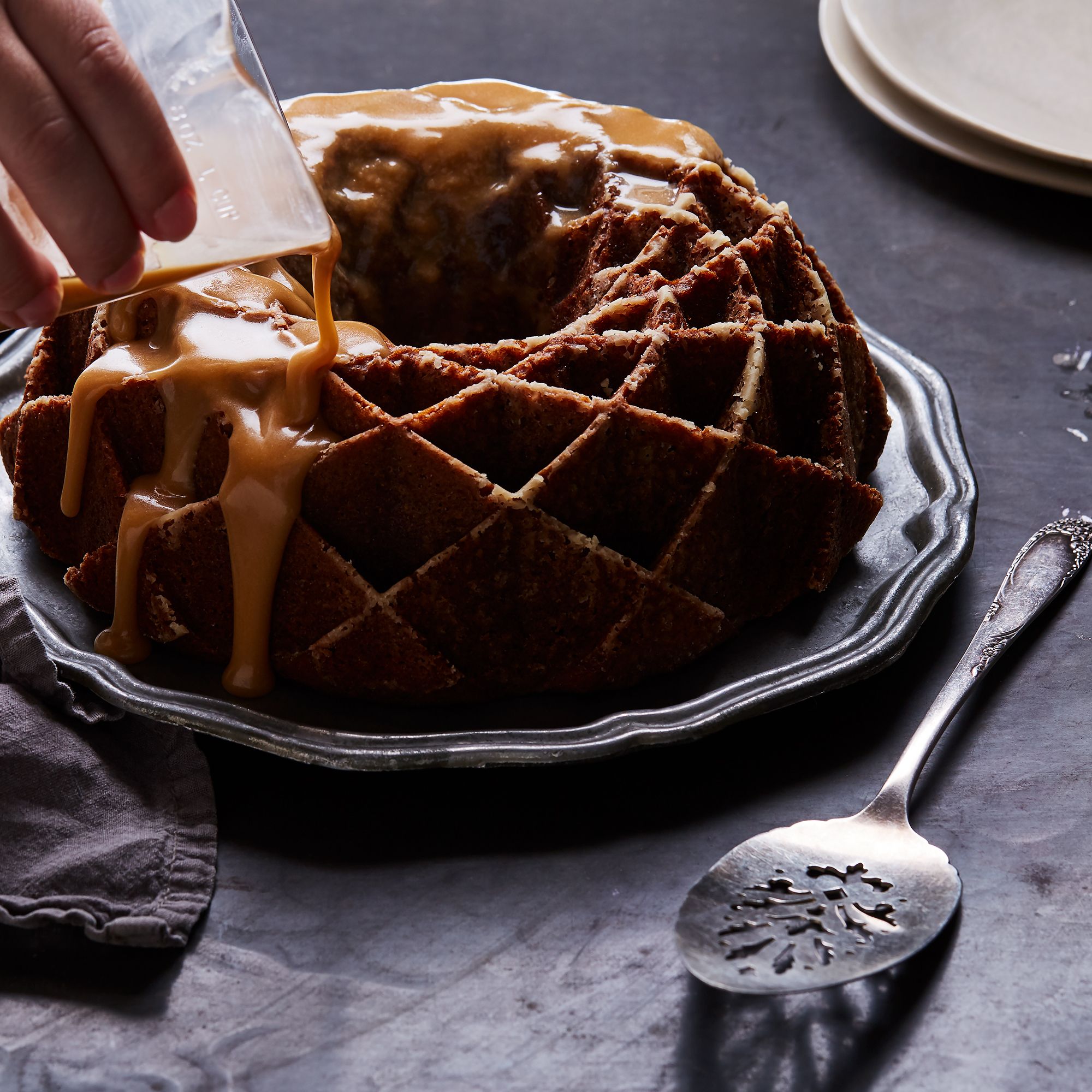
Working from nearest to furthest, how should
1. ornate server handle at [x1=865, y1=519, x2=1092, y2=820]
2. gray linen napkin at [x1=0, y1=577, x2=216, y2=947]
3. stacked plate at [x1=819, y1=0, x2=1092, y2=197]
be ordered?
gray linen napkin at [x1=0, y1=577, x2=216, y2=947]
ornate server handle at [x1=865, y1=519, x2=1092, y2=820]
stacked plate at [x1=819, y1=0, x2=1092, y2=197]

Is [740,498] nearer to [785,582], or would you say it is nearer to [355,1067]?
[785,582]

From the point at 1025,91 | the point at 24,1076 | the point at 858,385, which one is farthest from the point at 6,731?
the point at 1025,91

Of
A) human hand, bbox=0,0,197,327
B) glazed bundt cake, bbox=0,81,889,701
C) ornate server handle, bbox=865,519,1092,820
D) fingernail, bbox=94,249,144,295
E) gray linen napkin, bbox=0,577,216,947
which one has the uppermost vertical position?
human hand, bbox=0,0,197,327

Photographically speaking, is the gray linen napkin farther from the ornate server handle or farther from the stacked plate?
the stacked plate

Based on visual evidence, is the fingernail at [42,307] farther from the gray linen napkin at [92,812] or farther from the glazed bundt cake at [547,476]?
the gray linen napkin at [92,812]

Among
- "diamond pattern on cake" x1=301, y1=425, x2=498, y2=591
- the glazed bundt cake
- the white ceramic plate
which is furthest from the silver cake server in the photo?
the white ceramic plate

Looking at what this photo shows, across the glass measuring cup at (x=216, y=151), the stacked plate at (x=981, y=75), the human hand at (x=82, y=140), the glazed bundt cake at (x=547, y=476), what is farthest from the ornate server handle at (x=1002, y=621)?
the stacked plate at (x=981, y=75)
